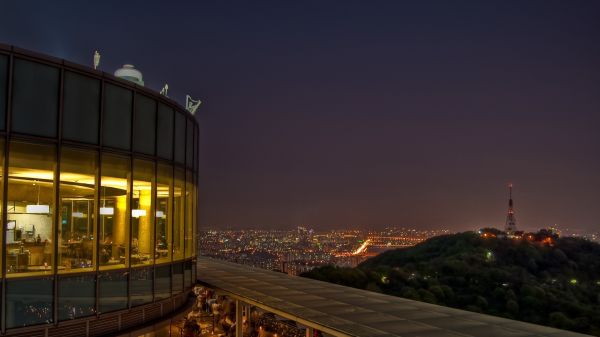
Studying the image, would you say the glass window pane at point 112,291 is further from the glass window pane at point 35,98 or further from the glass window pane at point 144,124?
the glass window pane at point 35,98

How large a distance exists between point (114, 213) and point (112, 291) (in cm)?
153

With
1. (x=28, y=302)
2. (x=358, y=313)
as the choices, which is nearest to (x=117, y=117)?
(x=28, y=302)

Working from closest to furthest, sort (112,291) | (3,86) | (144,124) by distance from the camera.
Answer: (3,86)
(112,291)
(144,124)

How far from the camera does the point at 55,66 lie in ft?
32.4

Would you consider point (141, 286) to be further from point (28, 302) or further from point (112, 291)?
point (28, 302)

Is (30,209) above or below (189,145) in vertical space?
below

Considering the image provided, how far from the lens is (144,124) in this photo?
12016 mm

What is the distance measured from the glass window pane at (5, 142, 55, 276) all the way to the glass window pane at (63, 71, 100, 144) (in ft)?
1.95

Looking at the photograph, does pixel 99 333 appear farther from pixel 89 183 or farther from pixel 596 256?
pixel 596 256

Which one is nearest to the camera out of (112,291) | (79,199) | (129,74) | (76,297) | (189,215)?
(76,297)

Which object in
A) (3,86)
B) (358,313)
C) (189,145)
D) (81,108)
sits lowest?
(358,313)

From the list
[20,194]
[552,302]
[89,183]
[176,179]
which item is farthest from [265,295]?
[552,302]

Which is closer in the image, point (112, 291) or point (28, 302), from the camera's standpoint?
point (28, 302)

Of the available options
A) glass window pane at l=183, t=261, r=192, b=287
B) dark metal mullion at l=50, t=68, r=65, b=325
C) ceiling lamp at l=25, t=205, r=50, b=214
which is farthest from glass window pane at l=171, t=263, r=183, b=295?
ceiling lamp at l=25, t=205, r=50, b=214
